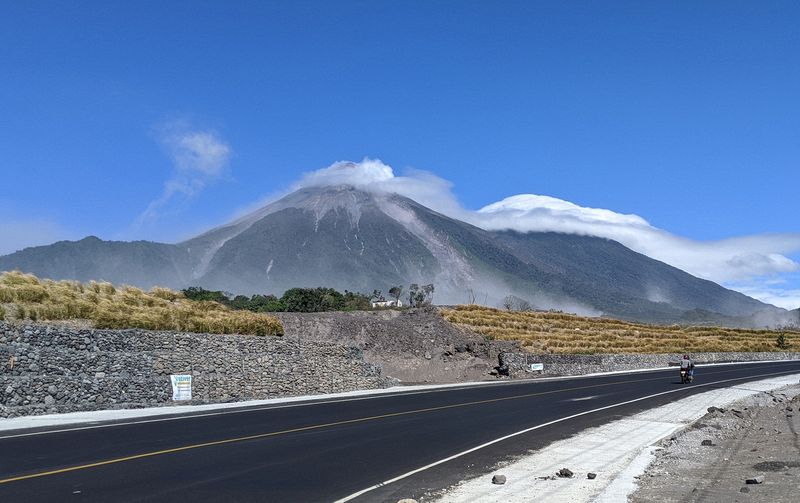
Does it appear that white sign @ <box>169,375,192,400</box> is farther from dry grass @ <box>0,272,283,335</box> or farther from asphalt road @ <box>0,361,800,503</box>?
asphalt road @ <box>0,361,800,503</box>

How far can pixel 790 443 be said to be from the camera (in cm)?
1739

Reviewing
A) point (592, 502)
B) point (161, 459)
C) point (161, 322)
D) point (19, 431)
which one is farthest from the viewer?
point (161, 322)

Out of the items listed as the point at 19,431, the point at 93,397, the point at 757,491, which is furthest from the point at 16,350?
the point at 757,491

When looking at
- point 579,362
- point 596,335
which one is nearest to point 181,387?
point 579,362

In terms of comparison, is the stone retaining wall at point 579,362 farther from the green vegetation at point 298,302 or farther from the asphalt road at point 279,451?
the green vegetation at point 298,302

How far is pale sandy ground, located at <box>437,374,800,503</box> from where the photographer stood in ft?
37.9

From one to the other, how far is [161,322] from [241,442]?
54.6ft

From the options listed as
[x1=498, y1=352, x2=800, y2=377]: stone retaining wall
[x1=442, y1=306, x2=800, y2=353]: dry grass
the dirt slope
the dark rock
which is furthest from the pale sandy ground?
[x1=442, y1=306, x2=800, y2=353]: dry grass

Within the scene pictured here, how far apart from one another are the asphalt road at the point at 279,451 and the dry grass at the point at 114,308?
7243 millimetres

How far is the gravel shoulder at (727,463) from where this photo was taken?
37.1ft

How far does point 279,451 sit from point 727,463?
8.75 meters

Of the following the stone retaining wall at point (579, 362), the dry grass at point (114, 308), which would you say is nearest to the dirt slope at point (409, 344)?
the stone retaining wall at point (579, 362)

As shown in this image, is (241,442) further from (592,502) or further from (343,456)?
(592,502)

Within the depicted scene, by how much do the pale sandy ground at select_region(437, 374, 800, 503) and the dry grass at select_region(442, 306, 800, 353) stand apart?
47633mm
